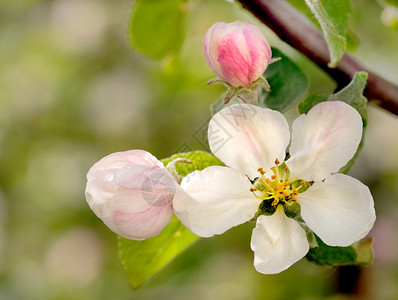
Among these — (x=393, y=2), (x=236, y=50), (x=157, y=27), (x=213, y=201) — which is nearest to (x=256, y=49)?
(x=236, y=50)

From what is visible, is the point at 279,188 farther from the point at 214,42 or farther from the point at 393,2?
the point at 393,2

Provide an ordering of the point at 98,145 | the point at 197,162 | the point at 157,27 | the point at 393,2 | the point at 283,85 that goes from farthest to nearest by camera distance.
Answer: the point at 98,145
the point at 157,27
the point at 393,2
the point at 283,85
the point at 197,162

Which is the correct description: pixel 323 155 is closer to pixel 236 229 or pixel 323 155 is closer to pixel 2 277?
pixel 236 229

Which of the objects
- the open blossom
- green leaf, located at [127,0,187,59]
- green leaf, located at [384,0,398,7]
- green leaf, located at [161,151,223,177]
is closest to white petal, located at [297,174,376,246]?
the open blossom

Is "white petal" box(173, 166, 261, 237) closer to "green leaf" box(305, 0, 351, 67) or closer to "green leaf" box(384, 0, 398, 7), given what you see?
"green leaf" box(305, 0, 351, 67)

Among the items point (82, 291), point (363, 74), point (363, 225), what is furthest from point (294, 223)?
point (82, 291)
